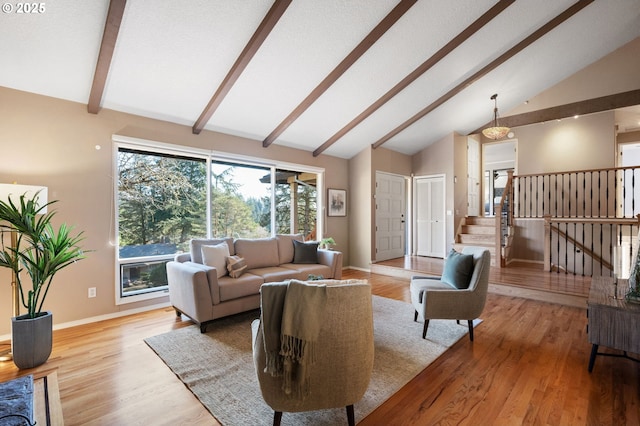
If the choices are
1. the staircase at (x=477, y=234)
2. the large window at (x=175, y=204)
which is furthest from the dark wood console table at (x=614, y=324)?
the large window at (x=175, y=204)

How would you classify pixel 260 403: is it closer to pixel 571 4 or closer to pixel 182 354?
pixel 182 354

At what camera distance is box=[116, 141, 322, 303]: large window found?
3730mm

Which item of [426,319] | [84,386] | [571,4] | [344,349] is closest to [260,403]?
[344,349]

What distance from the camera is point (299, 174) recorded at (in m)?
5.96

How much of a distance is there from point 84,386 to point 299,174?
4.60 m

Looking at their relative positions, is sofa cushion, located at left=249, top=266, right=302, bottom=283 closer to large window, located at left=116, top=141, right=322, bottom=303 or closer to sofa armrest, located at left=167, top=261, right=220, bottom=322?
sofa armrest, located at left=167, top=261, right=220, bottom=322

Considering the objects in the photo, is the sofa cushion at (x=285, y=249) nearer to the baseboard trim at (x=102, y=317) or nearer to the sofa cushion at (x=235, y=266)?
the sofa cushion at (x=235, y=266)

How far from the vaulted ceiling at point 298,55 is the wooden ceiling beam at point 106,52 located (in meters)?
0.01

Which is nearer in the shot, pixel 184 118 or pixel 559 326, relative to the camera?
pixel 559 326

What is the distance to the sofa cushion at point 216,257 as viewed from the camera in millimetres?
3400

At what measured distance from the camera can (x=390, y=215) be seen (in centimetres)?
688

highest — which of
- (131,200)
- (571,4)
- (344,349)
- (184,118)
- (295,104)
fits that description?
(571,4)

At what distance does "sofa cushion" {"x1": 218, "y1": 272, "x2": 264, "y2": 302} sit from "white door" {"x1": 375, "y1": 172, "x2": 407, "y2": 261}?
367 centimetres

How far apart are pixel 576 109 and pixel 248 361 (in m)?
7.25
